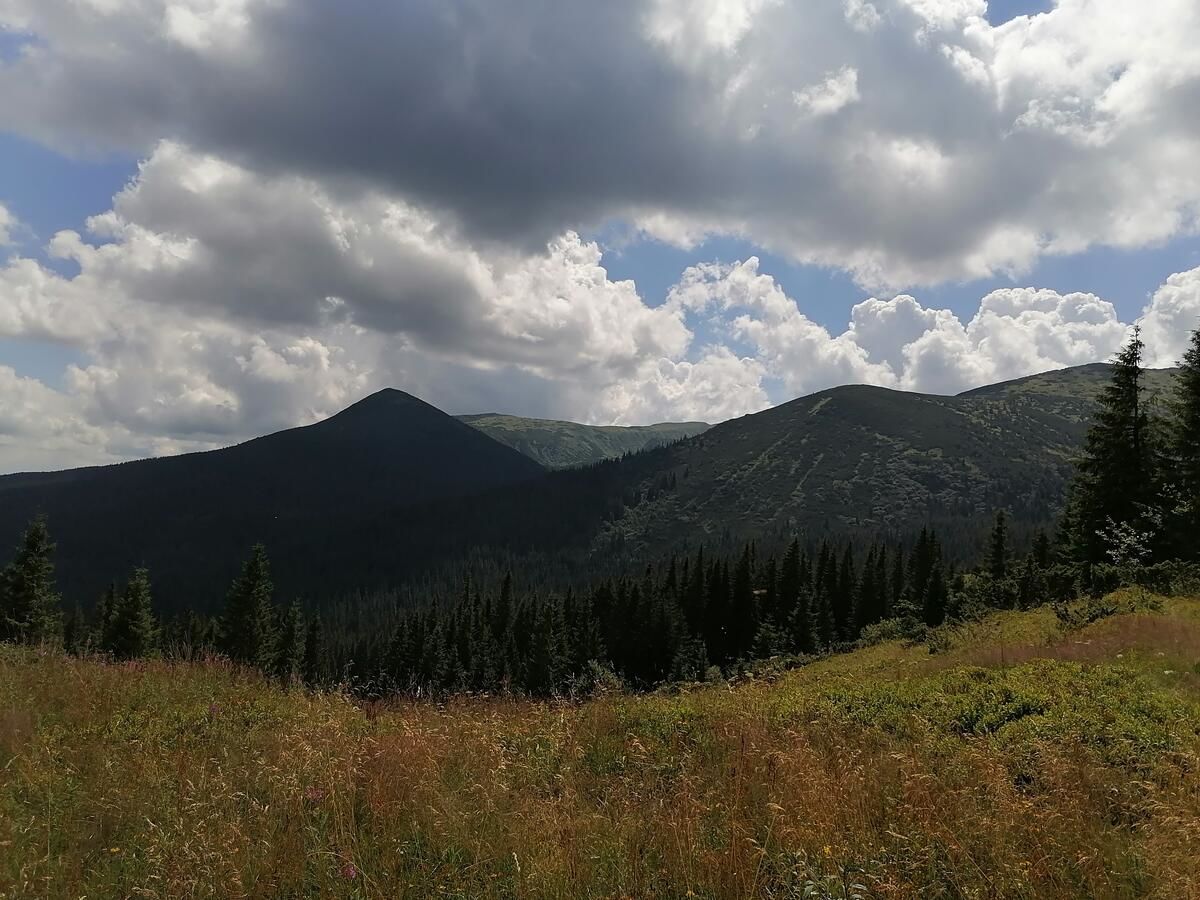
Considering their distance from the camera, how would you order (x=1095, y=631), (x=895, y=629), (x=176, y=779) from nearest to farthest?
(x=176, y=779), (x=1095, y=631), (x=895, y=629)

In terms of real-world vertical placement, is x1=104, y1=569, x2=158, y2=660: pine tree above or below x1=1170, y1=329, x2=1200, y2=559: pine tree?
below

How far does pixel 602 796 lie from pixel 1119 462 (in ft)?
116

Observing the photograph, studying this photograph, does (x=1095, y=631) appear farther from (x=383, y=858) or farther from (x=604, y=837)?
(x=383, y=858)

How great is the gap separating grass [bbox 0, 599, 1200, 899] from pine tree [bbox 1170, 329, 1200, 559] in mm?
24881

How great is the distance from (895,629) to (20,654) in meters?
32.6

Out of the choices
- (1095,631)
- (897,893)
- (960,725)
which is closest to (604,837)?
(897,893)

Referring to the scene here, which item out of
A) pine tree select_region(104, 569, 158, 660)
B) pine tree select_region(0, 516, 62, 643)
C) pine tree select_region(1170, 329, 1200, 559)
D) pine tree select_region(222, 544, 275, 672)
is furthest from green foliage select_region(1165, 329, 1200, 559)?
pine tree select_region(0, 516, 62, 643)

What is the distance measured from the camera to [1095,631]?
16031mm

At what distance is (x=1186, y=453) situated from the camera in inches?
1190

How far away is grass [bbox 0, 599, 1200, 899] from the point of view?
192 inches

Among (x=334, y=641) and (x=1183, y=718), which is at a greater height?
(x=1183, y=718)

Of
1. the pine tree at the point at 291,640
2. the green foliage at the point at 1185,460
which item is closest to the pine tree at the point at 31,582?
the pine tree at the point at 291,640

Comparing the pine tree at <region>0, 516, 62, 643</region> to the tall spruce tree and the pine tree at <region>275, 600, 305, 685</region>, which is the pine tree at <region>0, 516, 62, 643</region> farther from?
the tall spruce tree

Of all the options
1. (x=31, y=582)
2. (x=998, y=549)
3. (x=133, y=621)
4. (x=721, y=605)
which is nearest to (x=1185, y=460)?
(x=998, y=549)
